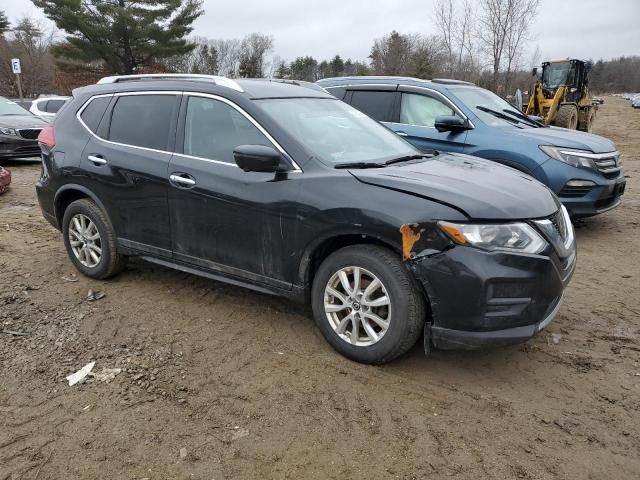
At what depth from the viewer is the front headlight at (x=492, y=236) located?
290 centimetres

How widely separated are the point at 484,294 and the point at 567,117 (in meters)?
15.8

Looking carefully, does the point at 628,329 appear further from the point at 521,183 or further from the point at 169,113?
the point at 169,113

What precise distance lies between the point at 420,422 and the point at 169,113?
9.64 feet

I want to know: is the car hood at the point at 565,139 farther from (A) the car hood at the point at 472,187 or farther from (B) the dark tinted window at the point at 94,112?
(B) the dark tinted window at the point at 94,112

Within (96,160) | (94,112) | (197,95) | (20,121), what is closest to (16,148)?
(20,121)

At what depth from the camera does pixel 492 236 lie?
2922 millimetres

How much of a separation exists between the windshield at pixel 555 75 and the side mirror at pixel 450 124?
47.7 ft

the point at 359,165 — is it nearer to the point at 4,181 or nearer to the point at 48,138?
the point at 48,138

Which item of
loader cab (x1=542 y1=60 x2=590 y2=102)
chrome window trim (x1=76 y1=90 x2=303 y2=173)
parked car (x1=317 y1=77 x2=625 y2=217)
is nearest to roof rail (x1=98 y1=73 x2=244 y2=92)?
chrome window trim (x1=76 y1=90 x2=303 y2=173)

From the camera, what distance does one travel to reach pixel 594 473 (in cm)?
245

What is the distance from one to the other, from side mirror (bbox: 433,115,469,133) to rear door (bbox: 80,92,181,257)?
3485mm

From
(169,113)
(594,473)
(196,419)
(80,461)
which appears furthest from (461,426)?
(169,113)

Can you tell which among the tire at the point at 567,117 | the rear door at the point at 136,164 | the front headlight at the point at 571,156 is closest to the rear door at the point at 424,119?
the front headlight at the point at 571,156

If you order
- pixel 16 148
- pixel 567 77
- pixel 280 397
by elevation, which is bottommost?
pixel 280 397
